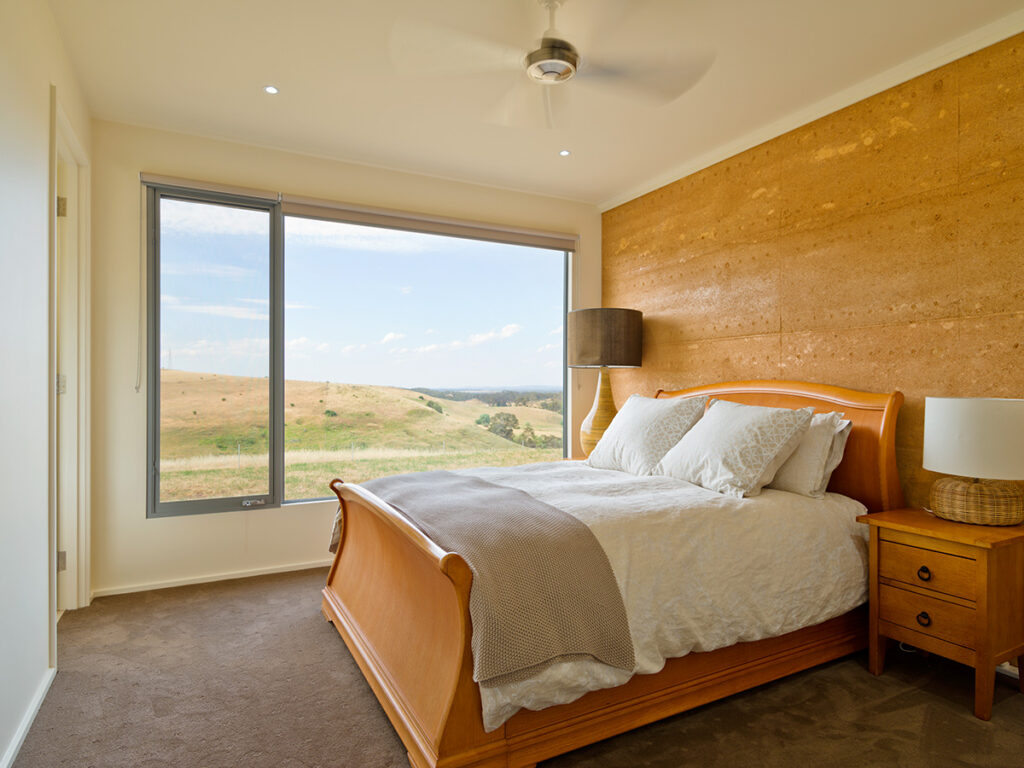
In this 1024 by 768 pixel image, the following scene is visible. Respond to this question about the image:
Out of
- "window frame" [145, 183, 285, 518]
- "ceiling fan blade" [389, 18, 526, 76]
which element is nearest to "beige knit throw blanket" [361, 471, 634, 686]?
"ceiling fan blade" [389, 18, 526, 76]

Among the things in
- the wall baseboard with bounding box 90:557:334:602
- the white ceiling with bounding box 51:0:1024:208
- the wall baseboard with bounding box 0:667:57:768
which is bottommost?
the wall baseboard with bounding box 90:557:334:602

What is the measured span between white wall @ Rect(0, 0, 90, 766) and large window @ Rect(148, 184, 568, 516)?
4.03ft

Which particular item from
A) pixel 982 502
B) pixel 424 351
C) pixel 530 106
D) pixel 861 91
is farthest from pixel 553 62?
pixel 424 351

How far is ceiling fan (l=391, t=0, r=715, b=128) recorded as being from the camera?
215 centimetres

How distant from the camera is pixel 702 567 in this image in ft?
6.74

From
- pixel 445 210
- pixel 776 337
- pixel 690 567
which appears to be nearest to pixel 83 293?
pixel 445 210

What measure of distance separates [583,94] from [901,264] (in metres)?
1.75

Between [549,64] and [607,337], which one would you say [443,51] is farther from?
[607,337]

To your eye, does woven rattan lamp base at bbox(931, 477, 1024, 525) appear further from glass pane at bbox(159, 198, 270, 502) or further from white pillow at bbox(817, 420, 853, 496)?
glass pane at bbox(159, 198, 270, 502)

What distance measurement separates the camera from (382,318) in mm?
5566

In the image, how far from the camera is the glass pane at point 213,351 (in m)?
3.53

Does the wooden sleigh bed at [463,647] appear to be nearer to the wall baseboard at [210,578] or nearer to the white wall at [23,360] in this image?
the wall baseboard at [210,578]

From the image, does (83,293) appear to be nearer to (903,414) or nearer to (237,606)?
(237,606)

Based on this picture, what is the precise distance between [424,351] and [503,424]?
1027mm
